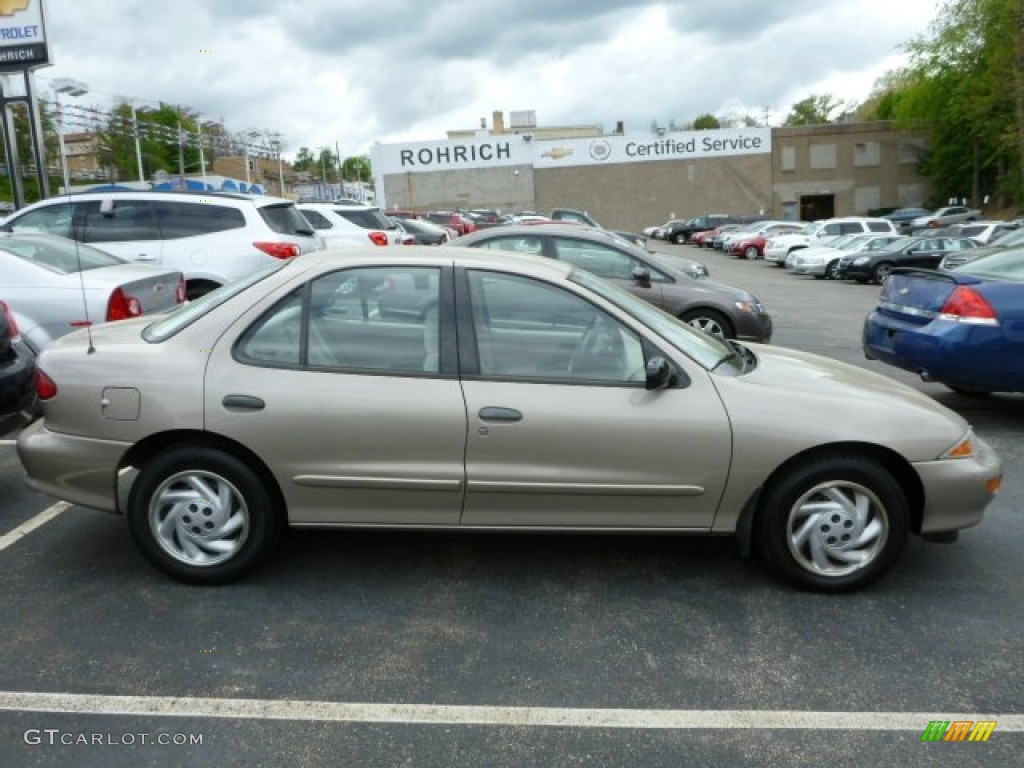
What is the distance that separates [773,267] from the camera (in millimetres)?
31250

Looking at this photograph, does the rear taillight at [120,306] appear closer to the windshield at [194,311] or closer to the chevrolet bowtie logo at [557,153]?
the windshield at [194,311]

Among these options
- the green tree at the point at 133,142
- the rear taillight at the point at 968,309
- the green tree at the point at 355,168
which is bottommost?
the rear taillight at the point at 968,309

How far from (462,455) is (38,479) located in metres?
2.03

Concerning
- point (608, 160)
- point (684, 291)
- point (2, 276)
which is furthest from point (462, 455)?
point (608, 160)

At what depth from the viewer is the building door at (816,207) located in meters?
58.8

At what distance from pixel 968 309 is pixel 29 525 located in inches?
247

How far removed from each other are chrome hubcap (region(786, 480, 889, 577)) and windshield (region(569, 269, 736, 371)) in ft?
2.45

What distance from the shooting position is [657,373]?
12.2 feet

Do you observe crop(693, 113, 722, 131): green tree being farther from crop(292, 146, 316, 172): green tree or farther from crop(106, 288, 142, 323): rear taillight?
crop(106, 288, 142, 323): rear taillight

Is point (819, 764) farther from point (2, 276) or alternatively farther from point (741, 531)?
point (2, 276)

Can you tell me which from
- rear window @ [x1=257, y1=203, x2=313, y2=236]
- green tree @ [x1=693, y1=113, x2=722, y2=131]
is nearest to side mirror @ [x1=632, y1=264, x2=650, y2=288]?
rear window @ [x1=257, y1=203, x2=313, y2=236]

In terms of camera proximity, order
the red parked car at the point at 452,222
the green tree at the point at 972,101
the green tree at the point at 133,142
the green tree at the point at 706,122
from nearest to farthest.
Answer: the red parked car at the point at 452,222, the green tree at the point at 972,101, the green tree at the point at 133,142, the green tree at the point at 706,122

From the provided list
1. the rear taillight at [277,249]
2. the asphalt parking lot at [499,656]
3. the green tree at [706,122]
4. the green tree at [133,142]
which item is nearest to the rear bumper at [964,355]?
the asphalt parking lot at [499,656]

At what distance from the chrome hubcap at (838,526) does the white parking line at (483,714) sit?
92 cm
